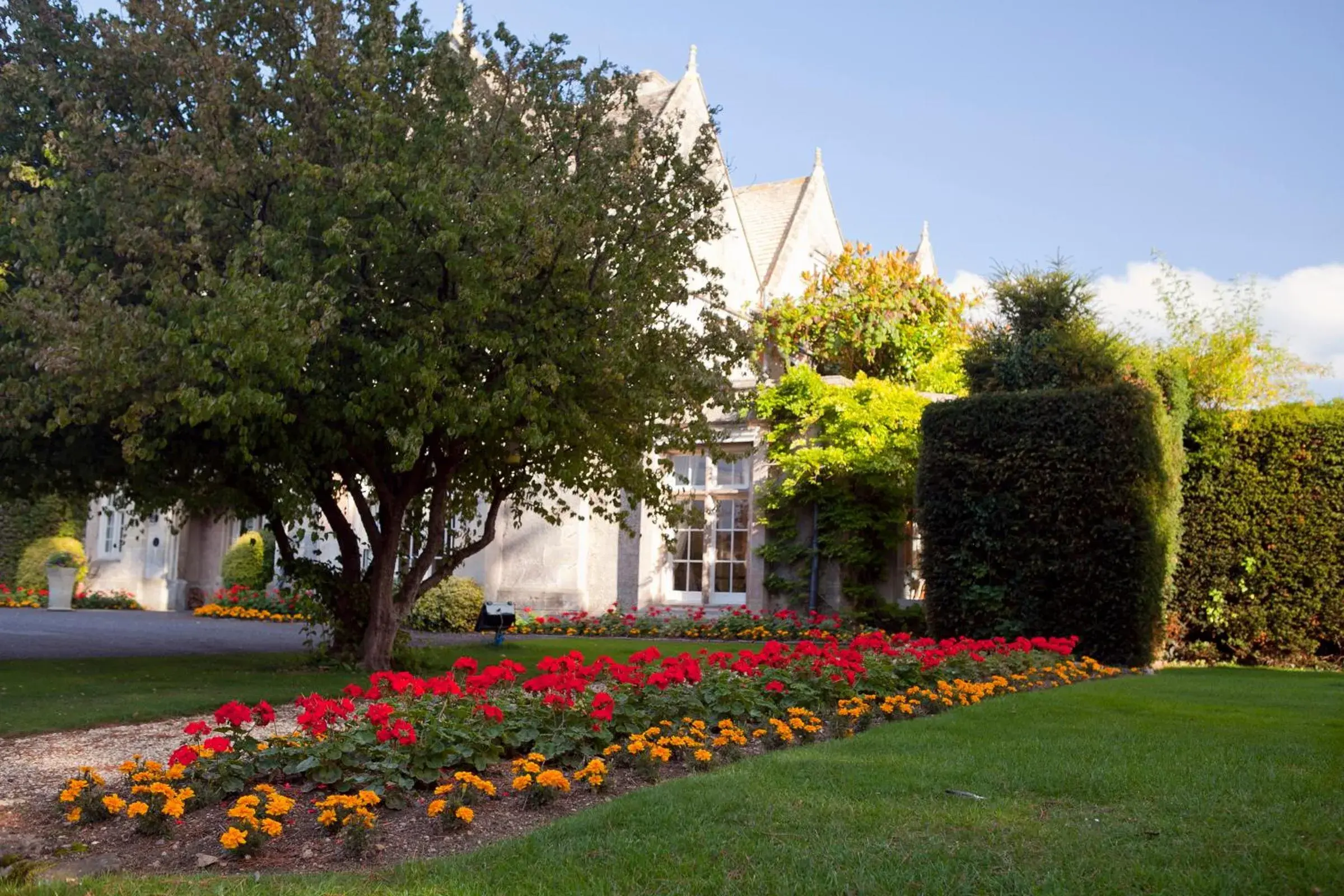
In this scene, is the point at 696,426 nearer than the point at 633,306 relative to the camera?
No

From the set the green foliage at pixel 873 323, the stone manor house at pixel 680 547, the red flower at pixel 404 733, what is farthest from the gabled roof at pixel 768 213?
the red flower at pixel 404 733

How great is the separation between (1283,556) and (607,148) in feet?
30.6

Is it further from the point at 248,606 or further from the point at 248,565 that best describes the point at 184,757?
the point at 248,565

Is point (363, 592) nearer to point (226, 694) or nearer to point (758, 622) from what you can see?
point (226, 694)

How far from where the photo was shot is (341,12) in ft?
32.5

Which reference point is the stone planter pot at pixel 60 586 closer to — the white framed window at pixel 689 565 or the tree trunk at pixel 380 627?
the white framed window at pixel 689 565

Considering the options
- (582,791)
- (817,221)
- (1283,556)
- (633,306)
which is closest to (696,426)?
(633,306)

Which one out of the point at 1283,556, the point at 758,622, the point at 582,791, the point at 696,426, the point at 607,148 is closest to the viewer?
the point at 582,791

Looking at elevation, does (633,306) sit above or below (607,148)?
below

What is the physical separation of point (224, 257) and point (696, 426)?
4.34m

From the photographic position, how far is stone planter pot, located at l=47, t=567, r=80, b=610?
23.5 m

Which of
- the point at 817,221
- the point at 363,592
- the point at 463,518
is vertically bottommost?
the point at 363,592

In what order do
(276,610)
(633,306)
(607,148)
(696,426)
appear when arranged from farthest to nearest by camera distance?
1. (276,610)
2. (696,426)
3. (607,148)
4. (633,306)

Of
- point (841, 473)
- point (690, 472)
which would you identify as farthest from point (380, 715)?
point (690, 472)
